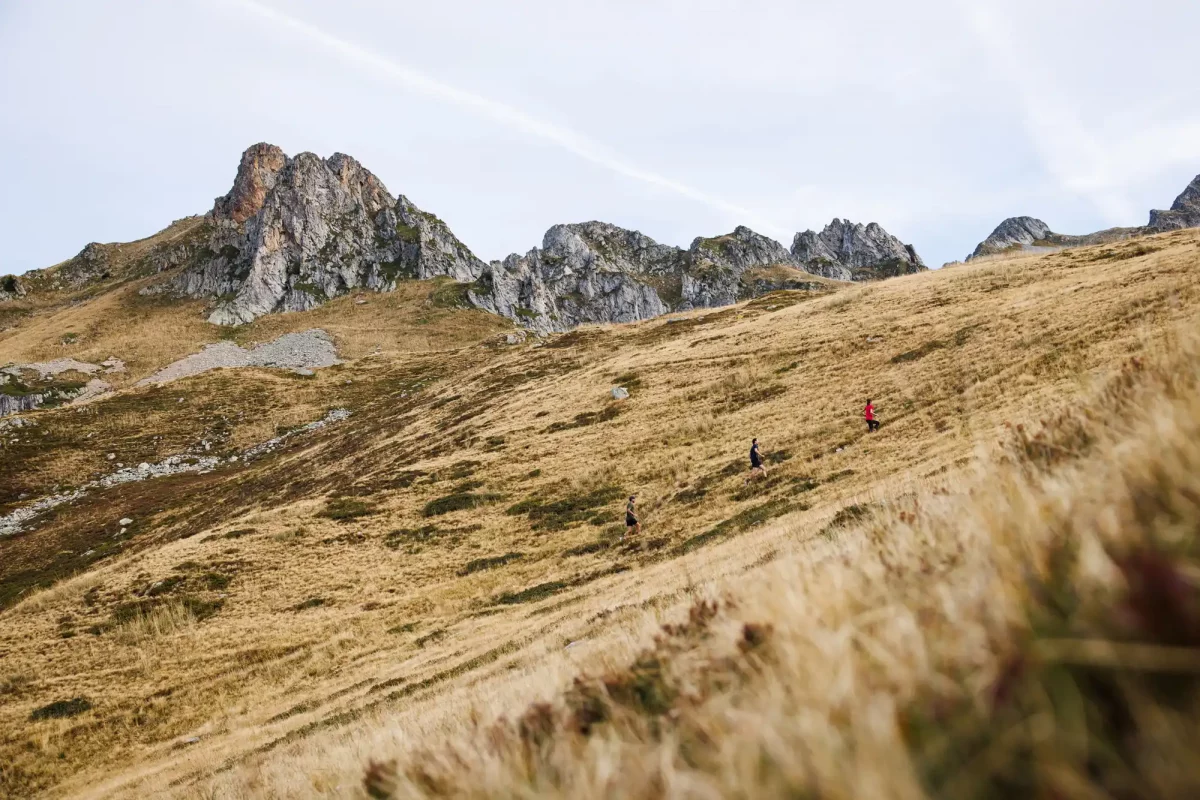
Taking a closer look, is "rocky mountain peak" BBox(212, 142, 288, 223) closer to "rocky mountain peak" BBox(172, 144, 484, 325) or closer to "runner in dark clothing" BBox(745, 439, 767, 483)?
"rocky mountain peak" BBox(172, 144, 484, 325)

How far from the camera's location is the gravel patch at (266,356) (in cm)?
11231

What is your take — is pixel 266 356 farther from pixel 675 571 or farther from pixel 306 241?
pixel 675 571

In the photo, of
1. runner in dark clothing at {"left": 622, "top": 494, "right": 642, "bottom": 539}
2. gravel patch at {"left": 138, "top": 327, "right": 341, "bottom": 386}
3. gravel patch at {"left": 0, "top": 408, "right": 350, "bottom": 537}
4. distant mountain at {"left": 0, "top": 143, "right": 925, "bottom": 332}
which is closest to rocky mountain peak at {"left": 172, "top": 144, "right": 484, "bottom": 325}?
distant mountain at {"left": 0, "top": 143, "right": 925, "bottom": 332}

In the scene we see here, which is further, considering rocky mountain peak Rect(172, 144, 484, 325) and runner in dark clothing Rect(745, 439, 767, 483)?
rocky mountain peak Rect(172, 144, 484, 325)

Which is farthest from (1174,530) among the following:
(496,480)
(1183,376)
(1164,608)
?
(496,480)

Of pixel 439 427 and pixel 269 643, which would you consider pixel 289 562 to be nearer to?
pixel 269 643

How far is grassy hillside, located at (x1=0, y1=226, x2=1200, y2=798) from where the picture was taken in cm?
126

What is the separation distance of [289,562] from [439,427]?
981 inches

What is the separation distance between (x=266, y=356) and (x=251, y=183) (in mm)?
77872

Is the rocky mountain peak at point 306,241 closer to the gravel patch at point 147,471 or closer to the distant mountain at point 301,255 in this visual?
the distant mountain at point 301,255

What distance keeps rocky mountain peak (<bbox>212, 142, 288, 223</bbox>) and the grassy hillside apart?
106467 mm

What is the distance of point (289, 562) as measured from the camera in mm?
31594

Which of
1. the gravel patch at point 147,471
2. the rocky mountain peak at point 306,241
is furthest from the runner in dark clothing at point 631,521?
the rocky mountain peak at point 306,241

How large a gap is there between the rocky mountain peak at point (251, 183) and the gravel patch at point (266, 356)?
6263cm
